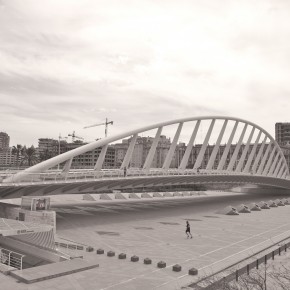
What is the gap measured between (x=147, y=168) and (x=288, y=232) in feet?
57.7

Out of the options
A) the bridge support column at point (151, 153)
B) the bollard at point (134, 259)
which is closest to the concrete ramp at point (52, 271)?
the bollard at point (134, 259)

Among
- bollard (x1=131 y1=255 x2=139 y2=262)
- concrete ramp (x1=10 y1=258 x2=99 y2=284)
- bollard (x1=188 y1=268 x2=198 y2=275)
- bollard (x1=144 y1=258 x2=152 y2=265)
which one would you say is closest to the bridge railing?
concrete ramp (x1=10 y1=258 x2=99 y2=284)

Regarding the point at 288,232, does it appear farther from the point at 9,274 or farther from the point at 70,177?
the point at 9,274

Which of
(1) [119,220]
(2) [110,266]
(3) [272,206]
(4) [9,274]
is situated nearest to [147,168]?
(1) [119,220]

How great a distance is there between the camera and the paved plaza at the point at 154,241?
18469mm

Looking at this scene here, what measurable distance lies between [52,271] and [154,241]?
39.4ft

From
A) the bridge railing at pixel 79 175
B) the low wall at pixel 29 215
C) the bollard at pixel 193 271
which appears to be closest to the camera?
the bollard at pixel 193 271

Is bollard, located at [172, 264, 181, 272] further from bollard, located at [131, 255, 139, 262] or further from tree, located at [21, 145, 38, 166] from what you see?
tree, located at [21, 145, 38, 166]

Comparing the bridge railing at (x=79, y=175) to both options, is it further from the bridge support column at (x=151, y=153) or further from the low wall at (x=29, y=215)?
the low wall at (x=29, y=215)

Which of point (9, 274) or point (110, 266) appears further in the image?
point (110, 266)

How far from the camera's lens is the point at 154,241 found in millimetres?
29578

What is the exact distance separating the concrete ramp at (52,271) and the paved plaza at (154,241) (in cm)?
31

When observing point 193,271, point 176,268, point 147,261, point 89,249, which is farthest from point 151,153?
point 193,271

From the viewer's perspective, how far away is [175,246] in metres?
27.7
